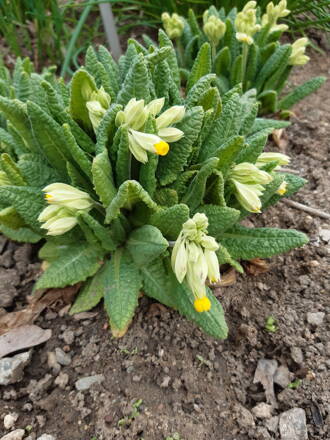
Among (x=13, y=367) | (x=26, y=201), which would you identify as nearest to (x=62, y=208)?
(x=26, y=201)

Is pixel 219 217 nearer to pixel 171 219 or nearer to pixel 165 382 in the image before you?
pixel 171 219

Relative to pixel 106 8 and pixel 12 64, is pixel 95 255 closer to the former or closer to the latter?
pixel 106 8

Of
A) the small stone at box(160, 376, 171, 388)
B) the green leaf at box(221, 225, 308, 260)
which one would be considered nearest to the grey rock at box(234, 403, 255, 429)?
the small stone at box(160, 376, 171, 388)

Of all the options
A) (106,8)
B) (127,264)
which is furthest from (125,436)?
(106,8)

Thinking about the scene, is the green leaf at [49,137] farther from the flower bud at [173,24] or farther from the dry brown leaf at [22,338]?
the flower bud at [173,24]

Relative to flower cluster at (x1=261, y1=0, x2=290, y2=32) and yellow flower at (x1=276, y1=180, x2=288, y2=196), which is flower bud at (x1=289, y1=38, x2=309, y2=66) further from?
yellow flower at (x1=276, y1=180, x2=288, y2=196)
